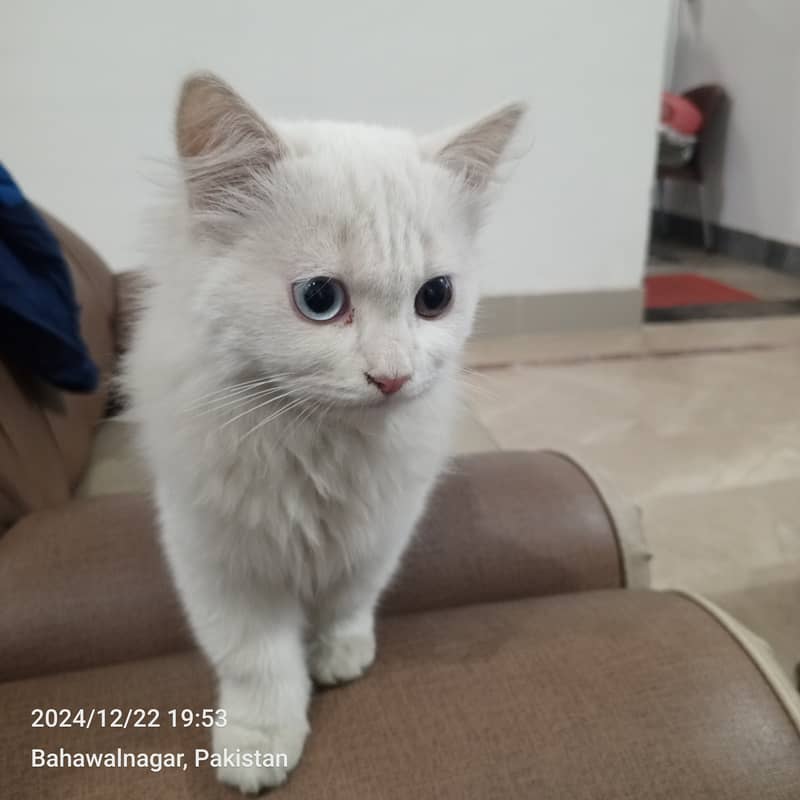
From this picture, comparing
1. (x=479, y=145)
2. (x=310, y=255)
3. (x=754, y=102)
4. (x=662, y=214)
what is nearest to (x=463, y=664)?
(x=310, y=255)

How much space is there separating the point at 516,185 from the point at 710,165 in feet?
8.43

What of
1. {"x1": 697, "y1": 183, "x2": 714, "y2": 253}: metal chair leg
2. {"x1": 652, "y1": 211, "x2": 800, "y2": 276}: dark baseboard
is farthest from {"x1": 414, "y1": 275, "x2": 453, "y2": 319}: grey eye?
{"x1": 697, "y1": 183, "x2": 714, "y2": 253}: metal chair leg

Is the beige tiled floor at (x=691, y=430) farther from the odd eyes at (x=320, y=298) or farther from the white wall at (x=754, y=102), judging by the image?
the white wall at (x=754, y=102)

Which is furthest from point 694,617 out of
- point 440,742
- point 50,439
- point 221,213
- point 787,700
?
point 50,439

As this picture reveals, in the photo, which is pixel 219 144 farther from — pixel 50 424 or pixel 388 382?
pixel 50 424

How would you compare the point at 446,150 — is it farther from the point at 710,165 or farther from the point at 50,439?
the point at 710,165

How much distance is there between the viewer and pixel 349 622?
2.65 feet

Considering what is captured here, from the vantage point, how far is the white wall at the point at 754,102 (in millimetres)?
3924

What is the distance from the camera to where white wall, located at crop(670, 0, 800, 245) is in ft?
12.9

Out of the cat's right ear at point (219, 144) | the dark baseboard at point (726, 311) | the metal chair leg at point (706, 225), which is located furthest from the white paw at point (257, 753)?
the metal chair leg at point (706, 225)

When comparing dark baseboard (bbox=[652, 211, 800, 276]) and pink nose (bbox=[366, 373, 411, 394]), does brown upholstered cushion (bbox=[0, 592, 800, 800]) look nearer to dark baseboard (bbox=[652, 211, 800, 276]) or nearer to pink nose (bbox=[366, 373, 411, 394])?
pink nose (bbox=[366, 373, 411, 394])

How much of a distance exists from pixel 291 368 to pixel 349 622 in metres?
0.36

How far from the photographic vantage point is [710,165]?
4652 mm

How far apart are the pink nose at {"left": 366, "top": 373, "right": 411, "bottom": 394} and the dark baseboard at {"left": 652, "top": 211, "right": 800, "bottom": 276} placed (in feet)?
13.7
